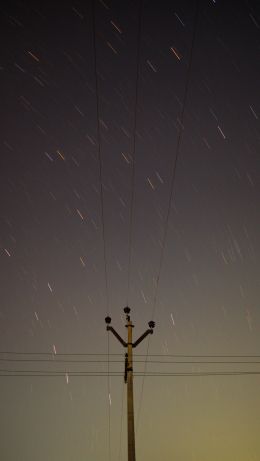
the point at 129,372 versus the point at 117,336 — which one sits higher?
the point at 117,336

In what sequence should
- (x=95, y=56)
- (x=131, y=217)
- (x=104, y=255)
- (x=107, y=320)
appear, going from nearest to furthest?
(x=95, y=56)
(x=107, y=320)
(x=131, y=217)
(x=104, y=255)

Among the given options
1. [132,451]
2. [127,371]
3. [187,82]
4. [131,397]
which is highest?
[187,82]

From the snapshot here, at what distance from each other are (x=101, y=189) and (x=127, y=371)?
18.4ft

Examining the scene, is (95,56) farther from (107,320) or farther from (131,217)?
(107,320)

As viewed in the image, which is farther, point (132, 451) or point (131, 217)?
point (131, 217)

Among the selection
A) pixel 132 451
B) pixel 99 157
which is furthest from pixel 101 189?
pixel 132 451

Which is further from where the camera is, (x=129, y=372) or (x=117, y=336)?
(x=117, y=336)

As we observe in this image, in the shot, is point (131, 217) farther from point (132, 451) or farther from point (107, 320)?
point (132, 451)

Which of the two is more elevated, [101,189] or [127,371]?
[101,189]

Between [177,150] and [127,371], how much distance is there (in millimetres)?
6715

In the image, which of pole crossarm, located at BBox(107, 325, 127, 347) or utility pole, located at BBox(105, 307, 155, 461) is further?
pole crossarm, located at BBox(107, 325, 127, 347)

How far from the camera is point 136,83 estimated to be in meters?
8.91

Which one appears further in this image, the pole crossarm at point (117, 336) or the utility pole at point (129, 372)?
the pole crossarm at point (117, 336)

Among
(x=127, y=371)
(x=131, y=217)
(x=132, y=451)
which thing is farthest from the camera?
(x=131, y=217)
